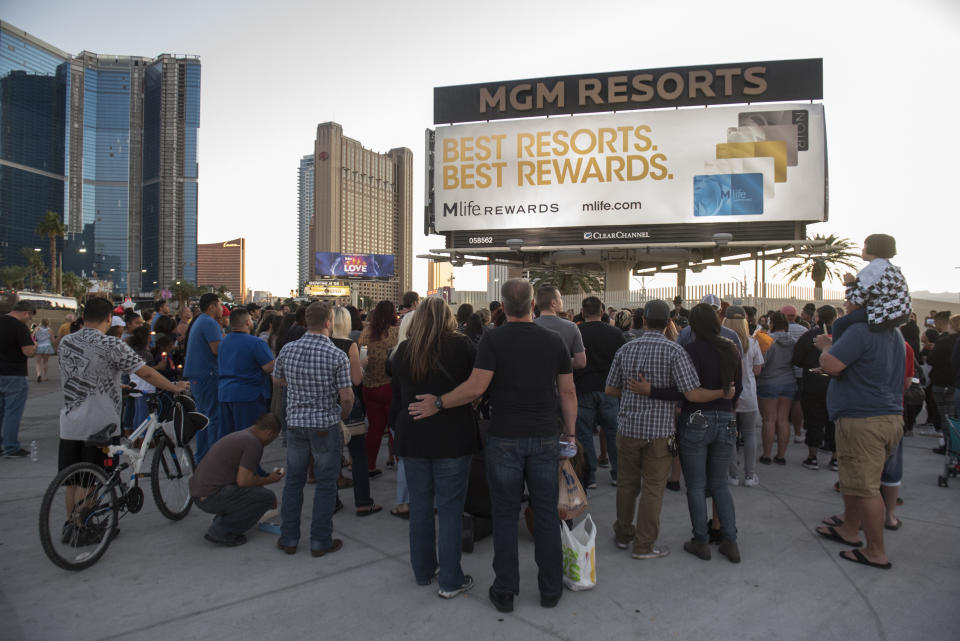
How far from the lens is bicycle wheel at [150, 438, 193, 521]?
15.8 ft

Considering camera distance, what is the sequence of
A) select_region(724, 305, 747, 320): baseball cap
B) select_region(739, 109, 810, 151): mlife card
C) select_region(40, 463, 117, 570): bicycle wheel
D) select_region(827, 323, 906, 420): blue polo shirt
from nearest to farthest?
select_region(40, 463, 117, 570): bicycle wheel < select_region(827, 323, 906, 420): blue polo shirt < select_region(724, 305, 747, 320): baseball cap < select_region(739, 109, 810, 151): mlife card

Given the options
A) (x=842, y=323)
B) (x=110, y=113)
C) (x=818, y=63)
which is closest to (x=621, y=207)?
(x=818, y=63)

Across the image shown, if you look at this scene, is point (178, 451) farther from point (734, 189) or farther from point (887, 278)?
point (734, 189)

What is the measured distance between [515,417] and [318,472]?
178cm

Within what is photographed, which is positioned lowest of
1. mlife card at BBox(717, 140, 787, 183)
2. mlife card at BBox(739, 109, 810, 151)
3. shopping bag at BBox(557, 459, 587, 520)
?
shopping bag at BBox(557, 459, 587, 520)

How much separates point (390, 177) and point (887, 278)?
18012 centimetres

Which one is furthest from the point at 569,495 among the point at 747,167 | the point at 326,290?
the point at 326,290

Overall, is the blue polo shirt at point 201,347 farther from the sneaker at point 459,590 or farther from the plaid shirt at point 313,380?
the sneaker at point 459,590

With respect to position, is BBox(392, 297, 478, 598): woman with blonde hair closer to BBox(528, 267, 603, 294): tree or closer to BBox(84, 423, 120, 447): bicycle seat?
BBox(84, 423, 120, 447): bicycle seat

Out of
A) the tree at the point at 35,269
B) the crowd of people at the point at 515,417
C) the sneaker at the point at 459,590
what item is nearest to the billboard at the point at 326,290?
the tree at the point at 35,269

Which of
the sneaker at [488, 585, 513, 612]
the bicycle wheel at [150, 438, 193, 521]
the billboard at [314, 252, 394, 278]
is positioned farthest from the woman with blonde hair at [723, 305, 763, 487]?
the billboard at [314, 252, 394, 278]

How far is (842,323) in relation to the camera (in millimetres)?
4039

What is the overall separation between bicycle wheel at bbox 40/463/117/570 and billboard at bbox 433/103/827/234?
19.8 metres

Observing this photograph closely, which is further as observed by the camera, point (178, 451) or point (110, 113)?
point (110, 113)
